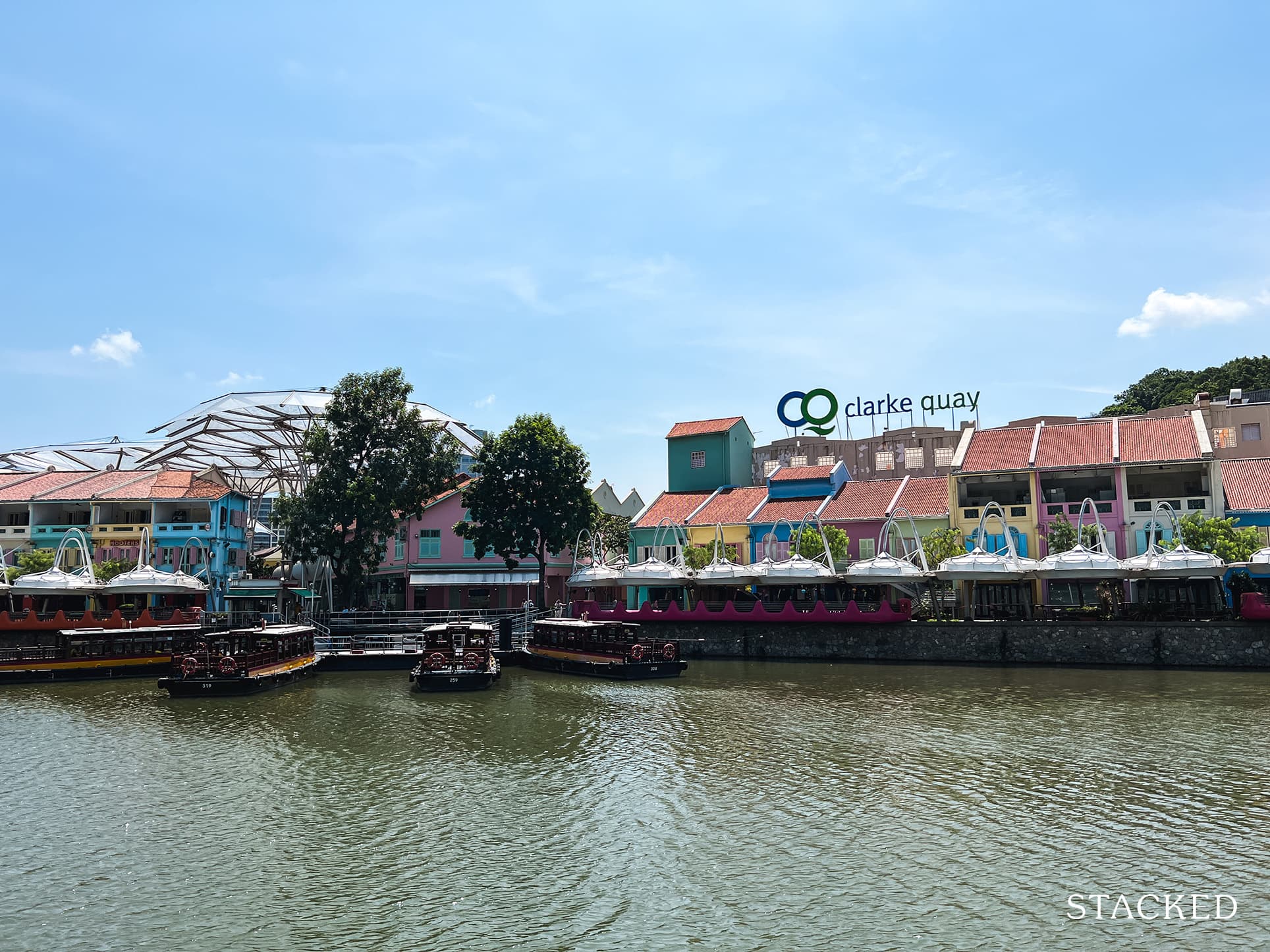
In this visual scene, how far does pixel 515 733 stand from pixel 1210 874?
60.9 ft

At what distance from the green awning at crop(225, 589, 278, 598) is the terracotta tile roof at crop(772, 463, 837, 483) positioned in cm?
3470

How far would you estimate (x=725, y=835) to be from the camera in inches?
696

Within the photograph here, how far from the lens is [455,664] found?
123ft

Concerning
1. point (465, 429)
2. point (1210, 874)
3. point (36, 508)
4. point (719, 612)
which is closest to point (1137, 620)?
point (719, 612)

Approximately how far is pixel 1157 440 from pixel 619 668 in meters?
32.9

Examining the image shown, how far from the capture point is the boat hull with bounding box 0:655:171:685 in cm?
4041

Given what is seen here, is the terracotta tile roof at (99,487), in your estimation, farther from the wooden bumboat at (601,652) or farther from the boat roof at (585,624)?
the boat roof at (585,624)

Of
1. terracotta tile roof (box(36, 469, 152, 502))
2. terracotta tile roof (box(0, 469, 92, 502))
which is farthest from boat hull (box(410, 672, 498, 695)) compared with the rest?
terracotta tile roof (box(0, 469, 92, 502))

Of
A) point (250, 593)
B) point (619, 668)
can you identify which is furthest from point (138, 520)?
point (619, 668)

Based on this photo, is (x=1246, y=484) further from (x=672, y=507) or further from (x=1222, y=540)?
(x=672, y=507)

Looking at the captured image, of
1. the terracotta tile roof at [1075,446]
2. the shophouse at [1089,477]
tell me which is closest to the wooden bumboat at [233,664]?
the shophouse at [1089,477]

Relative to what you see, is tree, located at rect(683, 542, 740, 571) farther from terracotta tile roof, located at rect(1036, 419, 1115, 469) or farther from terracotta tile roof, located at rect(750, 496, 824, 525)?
terracotta tile roof, located at rect(1036, 419, 1115, 469)

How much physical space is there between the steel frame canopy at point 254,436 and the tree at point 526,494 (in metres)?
7.39

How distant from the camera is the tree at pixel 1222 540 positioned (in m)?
43.6
